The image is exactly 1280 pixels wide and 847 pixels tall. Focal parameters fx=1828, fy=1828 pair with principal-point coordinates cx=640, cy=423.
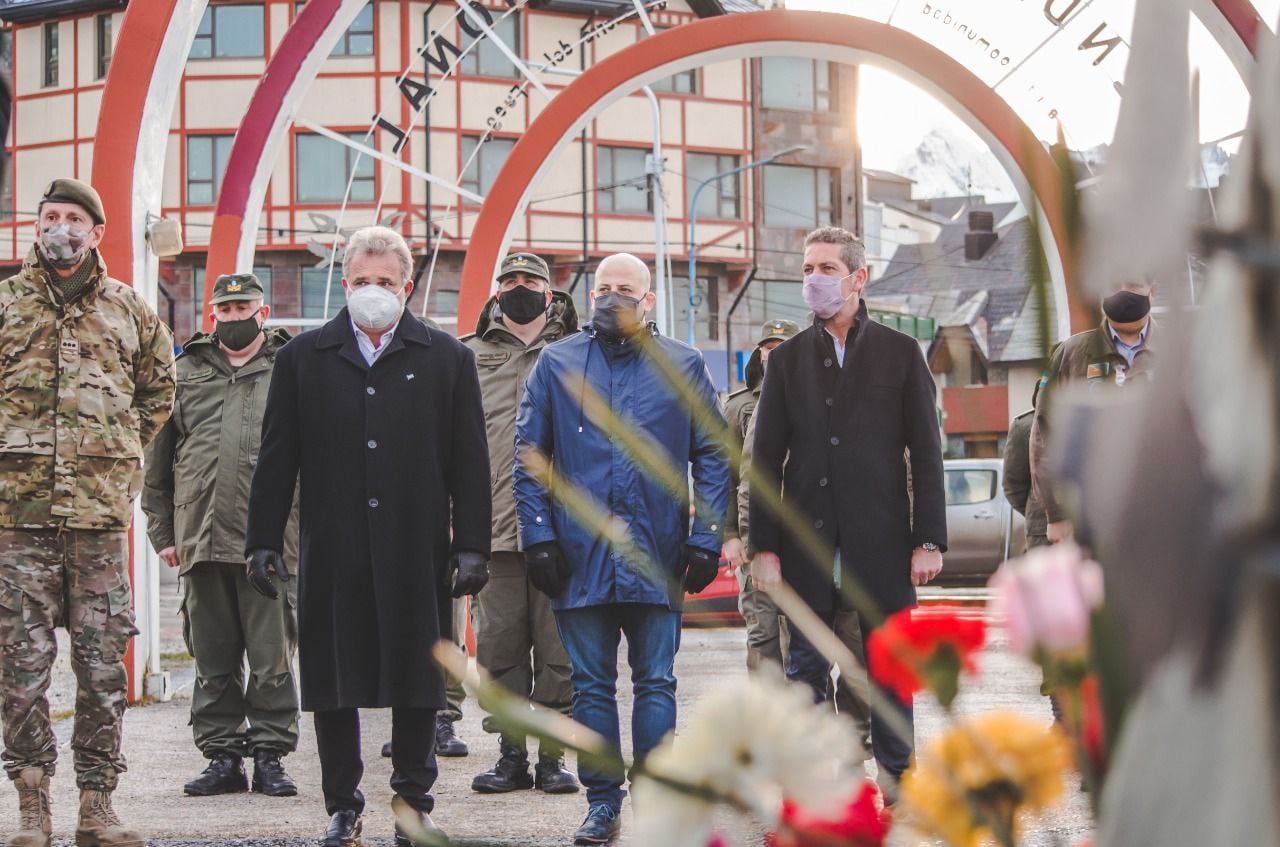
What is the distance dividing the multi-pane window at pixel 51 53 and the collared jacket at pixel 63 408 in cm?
4213

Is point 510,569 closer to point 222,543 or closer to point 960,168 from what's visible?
point 222,543

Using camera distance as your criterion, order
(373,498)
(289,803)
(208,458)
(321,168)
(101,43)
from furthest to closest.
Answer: (101,43), (321,168), (208,458), (289,803), (373,498)

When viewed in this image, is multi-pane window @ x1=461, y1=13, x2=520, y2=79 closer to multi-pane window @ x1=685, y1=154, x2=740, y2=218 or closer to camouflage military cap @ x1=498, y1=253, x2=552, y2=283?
multi-pane window @ x1=685, y1=154, x2=740, y2=218

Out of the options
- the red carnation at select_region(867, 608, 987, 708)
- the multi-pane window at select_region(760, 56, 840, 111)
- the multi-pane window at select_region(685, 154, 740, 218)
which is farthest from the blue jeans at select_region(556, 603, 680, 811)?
the multi-pane window at select_region(760, 56, 840, 111)

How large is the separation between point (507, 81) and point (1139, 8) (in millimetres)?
43896

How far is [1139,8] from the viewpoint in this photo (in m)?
0.72

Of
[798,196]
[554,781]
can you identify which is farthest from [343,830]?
[798,196]

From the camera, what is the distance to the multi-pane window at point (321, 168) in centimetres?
4366

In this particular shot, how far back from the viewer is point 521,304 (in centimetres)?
777

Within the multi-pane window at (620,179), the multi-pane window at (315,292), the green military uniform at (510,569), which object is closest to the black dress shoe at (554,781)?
the green military uniform at (510,569)

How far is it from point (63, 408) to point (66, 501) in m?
0.31

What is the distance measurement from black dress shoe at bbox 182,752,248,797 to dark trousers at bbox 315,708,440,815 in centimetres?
138

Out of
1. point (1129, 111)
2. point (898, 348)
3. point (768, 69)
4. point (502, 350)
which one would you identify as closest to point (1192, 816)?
point (1129, 111)

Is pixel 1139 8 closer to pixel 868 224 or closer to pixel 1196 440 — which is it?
pixel 1196 440
